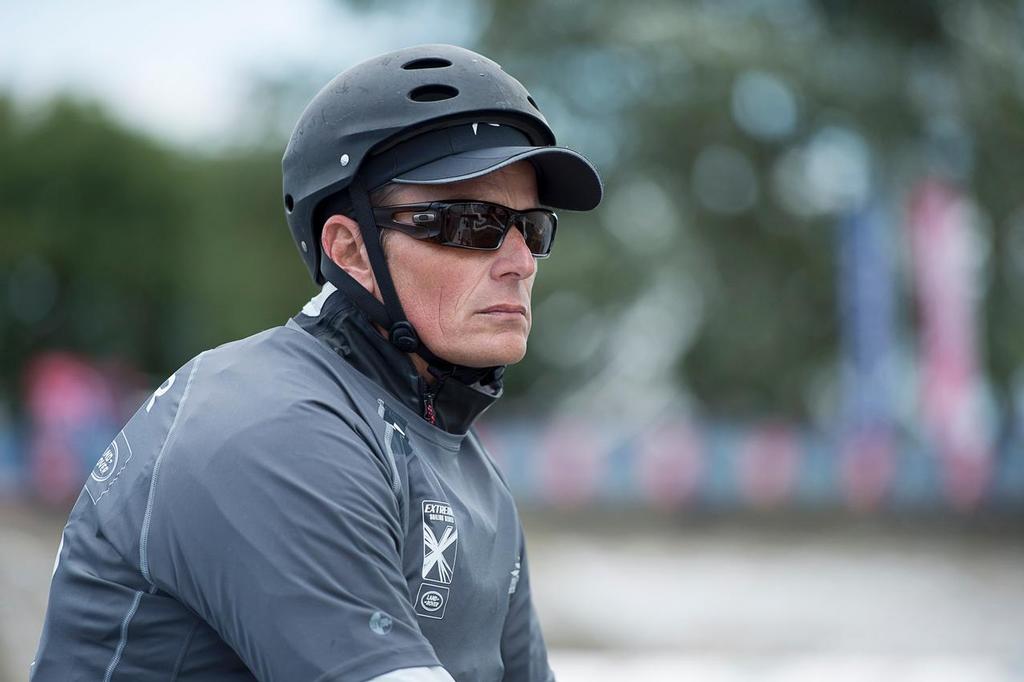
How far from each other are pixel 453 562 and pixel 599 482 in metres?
17.0

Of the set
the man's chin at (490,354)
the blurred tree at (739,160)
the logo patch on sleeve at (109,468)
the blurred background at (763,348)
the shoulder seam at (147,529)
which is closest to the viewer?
the shoulder seam at (147,529)

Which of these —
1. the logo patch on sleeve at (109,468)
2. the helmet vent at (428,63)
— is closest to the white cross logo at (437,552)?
the logo patch on sleeve at (109,468)

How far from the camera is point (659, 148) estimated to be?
23.3m

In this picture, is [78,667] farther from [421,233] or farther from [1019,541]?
[1019,541]

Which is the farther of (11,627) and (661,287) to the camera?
(661,287)

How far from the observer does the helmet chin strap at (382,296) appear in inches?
Answer: 92.0

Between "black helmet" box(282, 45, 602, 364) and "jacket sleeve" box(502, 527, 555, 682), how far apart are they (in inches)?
22.8

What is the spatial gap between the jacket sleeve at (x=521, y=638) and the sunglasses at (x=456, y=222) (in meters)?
0.68

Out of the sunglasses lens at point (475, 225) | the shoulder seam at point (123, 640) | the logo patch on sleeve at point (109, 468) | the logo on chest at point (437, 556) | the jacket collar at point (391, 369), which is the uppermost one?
the sunglasses lens at point (475, 225)

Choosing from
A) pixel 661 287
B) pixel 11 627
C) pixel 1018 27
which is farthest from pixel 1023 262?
pixel 11 627

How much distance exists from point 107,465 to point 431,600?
60 centimetres

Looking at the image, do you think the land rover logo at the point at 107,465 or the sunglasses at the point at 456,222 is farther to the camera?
the sunglasses at the point at 456,222

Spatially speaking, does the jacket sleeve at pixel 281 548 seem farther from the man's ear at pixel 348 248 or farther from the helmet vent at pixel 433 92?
the helmet vent at pixel 433 92

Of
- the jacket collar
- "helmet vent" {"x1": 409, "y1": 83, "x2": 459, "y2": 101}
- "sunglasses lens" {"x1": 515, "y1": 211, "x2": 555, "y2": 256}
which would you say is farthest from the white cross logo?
"helmet vent" {"x1": 409, "y1": 83, "x2": 459, "y2": 101}
